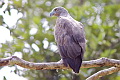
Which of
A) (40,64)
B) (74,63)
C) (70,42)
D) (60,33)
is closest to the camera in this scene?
(40,64)

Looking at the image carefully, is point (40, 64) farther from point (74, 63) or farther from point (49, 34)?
point (49, 34)

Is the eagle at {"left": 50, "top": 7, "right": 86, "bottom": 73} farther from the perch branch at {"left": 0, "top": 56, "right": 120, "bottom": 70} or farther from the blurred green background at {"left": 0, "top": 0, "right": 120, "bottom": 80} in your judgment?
the blurred green background at {"left": 0, "top": 0, "right": 120, "bottom": 80}

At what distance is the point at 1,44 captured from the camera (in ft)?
27.1

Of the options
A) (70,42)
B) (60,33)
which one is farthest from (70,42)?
(60,33)

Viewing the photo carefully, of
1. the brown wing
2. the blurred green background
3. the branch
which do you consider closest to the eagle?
the brown wing

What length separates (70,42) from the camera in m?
6.14

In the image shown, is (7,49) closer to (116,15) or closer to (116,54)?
(116,54)

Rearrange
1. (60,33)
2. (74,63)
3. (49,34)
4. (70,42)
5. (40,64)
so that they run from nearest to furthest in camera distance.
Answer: (40,64) < (74,63) < (70,42) < (60,33) < (49,34)

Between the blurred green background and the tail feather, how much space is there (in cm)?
181

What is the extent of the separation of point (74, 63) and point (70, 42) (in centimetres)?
41

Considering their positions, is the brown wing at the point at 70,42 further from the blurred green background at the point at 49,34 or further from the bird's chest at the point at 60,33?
the blurred green background at the point at 49,34

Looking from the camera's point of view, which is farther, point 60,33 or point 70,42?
point 60,33

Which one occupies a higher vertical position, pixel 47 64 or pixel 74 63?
pixel 47 64

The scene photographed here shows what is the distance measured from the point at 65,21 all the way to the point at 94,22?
2612 millimetres
